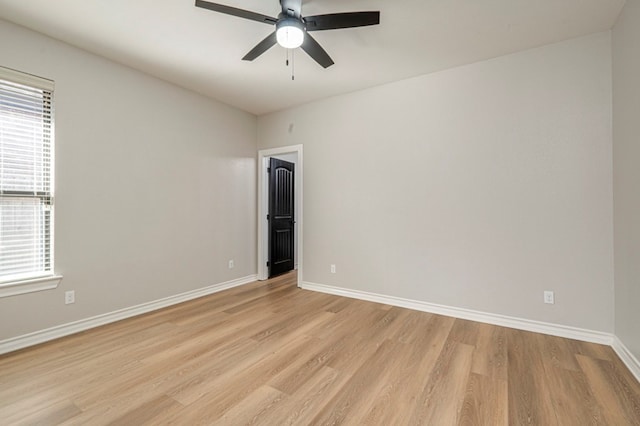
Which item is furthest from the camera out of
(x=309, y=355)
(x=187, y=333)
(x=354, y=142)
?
(x=354, y=142)

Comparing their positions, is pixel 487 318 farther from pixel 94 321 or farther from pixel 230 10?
pixel 94 321

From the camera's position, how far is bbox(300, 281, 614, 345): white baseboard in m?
2.61

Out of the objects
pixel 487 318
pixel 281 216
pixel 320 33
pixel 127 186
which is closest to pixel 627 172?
pixel 487 318

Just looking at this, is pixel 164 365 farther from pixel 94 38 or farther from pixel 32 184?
pixel 94 38

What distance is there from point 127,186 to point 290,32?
97.6 inches

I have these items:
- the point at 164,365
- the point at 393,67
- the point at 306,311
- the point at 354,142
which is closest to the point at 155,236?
the point at 164,365

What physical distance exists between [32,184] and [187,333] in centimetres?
196

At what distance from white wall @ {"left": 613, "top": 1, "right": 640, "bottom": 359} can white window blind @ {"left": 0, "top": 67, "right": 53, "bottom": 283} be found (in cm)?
484

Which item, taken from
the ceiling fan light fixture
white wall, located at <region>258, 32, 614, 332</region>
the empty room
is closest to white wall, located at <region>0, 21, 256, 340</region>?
the empty room

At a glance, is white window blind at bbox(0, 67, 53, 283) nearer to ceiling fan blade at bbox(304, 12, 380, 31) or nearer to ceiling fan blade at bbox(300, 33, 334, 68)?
ceiling fan blade at bbox(300, 33, 334, 68)

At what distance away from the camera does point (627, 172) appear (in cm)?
222

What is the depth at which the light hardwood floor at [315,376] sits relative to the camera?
1.70 metres

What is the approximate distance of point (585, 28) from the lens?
8.24ft

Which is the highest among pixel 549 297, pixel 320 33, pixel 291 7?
pixel 320 33
